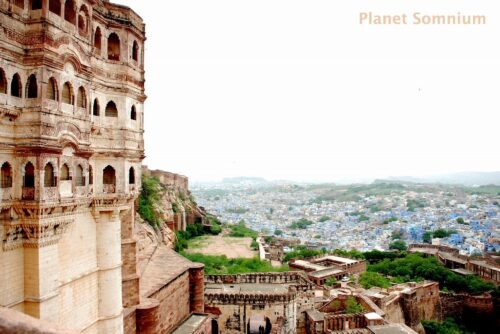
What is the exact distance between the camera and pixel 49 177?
9.84 metres

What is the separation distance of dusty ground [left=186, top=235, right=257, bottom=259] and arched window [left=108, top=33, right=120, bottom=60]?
3120cm

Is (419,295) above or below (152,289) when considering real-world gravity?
below

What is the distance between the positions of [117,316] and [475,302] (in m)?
33.1

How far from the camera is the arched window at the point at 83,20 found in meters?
10.9

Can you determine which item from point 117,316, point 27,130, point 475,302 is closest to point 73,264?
point 117,316

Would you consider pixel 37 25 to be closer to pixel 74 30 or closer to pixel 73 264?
pixel 74 30

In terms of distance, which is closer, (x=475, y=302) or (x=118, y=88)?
(x=118, y=88)

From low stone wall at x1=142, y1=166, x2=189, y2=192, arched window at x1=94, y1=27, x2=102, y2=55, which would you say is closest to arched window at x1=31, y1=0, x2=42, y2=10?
arched window at x1=94, y1=27, x2=102, y2=55

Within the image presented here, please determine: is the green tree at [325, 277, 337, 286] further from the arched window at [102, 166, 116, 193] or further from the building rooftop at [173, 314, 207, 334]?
the arched window at [102, 166, 116, 193]

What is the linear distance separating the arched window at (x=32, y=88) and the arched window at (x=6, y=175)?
1.54 meters

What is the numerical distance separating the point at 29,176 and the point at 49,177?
47 cm

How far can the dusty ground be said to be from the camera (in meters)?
43.9

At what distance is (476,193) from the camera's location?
149875 mm

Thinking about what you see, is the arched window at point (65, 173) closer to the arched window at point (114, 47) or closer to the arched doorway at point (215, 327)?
the arched window at point (114, 47)
